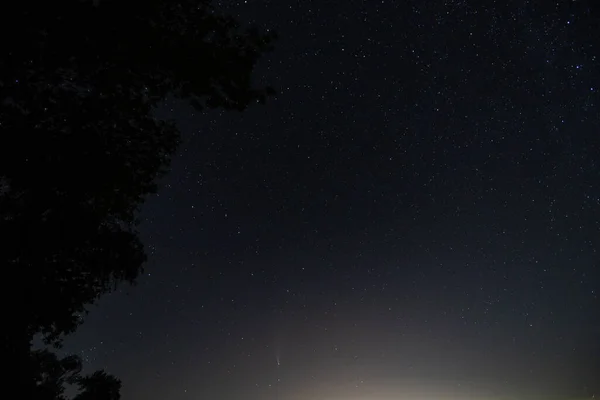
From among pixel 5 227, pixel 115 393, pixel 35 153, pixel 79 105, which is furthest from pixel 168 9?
pixel 115 393

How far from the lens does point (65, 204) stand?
4379 mm

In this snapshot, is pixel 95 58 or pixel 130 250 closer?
pixel 95 58

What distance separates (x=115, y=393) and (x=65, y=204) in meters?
3.05

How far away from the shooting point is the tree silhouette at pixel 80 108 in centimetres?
339

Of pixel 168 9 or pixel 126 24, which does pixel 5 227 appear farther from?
pixel 168 9

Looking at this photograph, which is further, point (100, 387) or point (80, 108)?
point (100, 387)

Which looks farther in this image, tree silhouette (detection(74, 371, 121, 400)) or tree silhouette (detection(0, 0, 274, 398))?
tree silhouette (detection(74, 371, 121, 400))

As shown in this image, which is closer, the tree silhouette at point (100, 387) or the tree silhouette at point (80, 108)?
the tree silhouette at point (80, 108)

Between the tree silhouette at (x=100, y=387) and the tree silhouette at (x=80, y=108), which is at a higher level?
the tree silhouette at (x=80, y=108)

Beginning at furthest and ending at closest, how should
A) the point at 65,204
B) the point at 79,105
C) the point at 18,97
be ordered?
the point at 65,204 < the point at 79,105 < the point at 18,97

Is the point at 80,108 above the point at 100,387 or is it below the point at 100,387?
above

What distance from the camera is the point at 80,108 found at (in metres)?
4.04

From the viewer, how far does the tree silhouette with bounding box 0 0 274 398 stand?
3.39 meters

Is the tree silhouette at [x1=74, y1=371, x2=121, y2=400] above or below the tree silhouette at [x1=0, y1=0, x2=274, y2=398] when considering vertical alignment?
below
